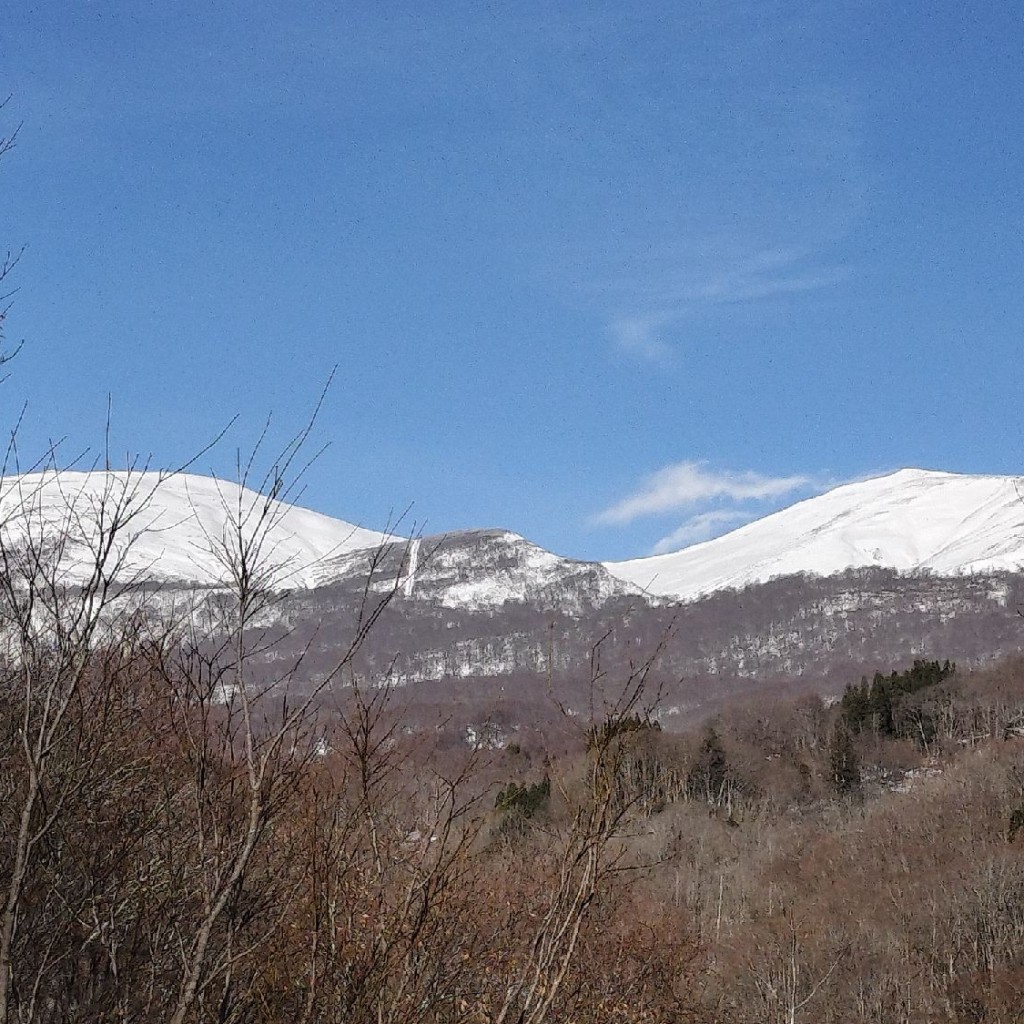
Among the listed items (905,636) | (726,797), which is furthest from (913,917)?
(905,636)

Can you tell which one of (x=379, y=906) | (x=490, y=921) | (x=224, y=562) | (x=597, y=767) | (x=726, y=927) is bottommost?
(x=726, y=927)

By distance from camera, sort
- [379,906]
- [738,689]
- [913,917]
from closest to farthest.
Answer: [379,906]
[913,917]
[738,689]

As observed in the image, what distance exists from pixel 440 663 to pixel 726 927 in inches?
5413

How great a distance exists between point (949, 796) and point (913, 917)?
18004 millimetres

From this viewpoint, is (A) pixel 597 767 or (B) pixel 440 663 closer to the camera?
(A) pixel 597 767

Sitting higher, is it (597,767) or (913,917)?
(597,767)

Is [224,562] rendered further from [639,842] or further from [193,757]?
[639,842]

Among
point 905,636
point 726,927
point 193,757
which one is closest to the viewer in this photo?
point 193,757

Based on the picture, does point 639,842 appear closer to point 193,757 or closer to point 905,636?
point 193,757

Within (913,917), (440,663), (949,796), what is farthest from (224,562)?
(440,663)

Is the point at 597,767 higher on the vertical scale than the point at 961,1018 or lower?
higher

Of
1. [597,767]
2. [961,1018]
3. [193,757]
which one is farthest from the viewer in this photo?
[961,1018]

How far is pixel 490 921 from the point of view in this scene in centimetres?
2108

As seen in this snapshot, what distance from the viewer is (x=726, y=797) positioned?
2896 inches
